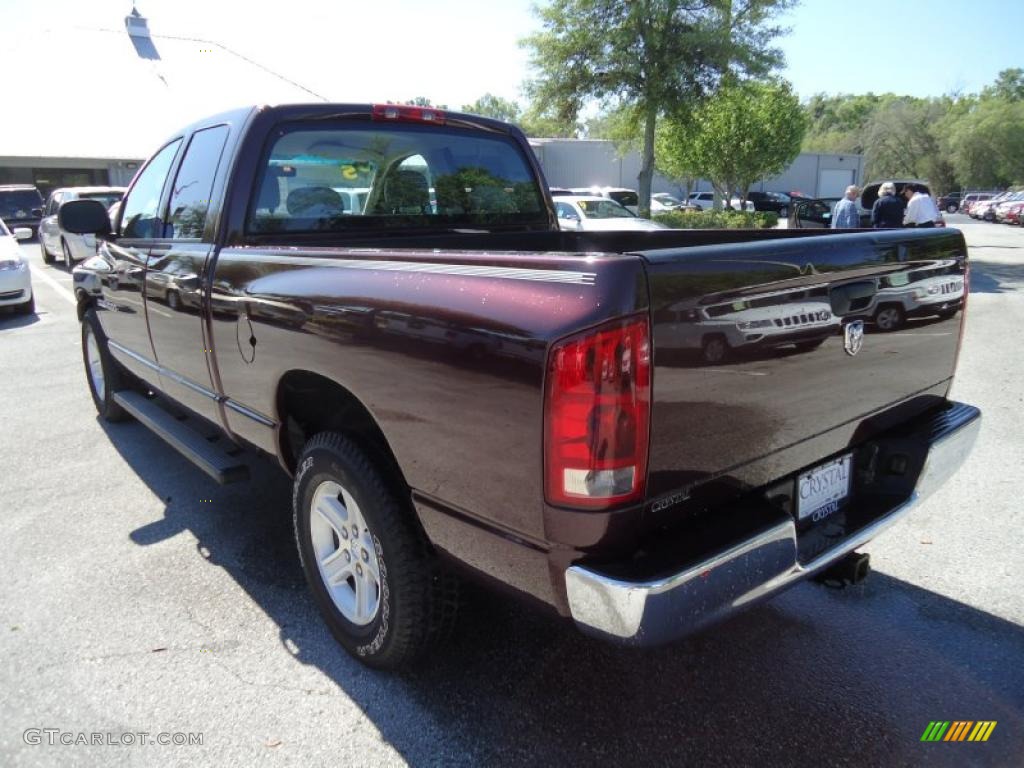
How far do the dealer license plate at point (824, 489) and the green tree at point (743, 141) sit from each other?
24.5 m

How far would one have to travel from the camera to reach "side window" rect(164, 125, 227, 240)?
3410 mm

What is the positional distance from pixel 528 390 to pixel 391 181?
7.26ft

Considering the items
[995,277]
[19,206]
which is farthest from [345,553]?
[19,206]

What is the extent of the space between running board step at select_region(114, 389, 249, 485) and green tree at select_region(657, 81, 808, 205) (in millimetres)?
23490

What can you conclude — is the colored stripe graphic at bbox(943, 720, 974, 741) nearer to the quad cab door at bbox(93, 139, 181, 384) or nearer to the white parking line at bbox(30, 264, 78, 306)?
the quad cab door at bbox(93, 139, 181, 384)

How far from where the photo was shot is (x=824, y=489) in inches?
94.8

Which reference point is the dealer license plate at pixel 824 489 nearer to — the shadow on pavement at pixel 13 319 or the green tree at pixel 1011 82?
the shadow on pavement at pixel 13 319

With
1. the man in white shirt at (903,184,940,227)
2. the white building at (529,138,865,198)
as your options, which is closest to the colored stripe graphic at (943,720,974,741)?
the man in white shirt at (903,184,940,227)

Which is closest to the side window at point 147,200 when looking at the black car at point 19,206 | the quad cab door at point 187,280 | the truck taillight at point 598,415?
the quad cab door at point 187,280

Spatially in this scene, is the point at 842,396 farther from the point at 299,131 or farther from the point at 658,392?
the point at 299,131

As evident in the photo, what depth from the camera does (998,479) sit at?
4.21m

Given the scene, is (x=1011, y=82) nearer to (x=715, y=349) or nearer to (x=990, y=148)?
(x=990, y=148)

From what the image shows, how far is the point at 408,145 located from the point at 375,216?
43cm

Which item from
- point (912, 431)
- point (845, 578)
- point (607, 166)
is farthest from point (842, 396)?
point (607, 166)
